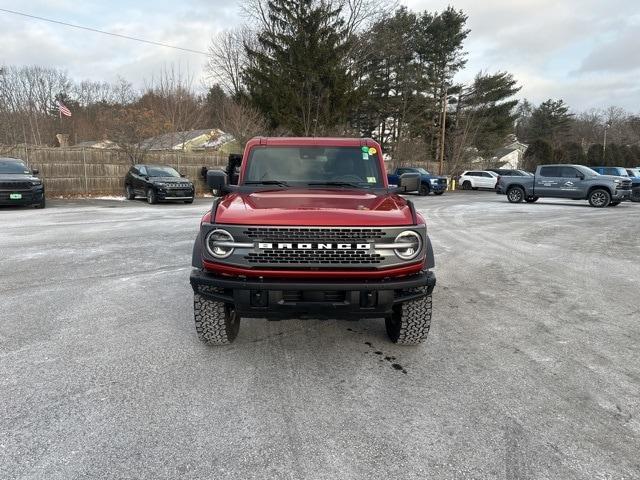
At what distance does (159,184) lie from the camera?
17.1 meters

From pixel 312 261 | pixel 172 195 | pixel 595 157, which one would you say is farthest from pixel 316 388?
pixel 595 157

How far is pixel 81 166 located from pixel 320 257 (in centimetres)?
2128

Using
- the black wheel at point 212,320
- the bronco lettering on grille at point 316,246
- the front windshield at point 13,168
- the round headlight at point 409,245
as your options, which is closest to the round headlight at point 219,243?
the bronco lettering on grille at point 316,246

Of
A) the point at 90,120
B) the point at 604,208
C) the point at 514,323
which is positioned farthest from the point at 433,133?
the point at 514,323

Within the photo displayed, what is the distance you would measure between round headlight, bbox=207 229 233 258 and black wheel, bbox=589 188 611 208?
19969mm

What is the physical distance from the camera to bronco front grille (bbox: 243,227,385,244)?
3113 mm

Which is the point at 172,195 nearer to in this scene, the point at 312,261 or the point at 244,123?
the point at 244,123

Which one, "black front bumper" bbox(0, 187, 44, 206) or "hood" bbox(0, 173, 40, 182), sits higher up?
"hood" bbox(0, 173, 40, 182)

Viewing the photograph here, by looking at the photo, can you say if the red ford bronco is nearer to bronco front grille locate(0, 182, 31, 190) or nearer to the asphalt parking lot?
the asphalt parking lot

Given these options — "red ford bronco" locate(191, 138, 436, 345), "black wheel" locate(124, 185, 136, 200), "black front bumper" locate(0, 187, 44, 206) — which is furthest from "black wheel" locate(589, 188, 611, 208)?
"black front bumper" locate(0, 187, 44, 206)

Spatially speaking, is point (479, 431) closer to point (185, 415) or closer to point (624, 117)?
point (185, 415)

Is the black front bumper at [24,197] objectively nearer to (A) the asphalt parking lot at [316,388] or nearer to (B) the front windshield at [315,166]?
(A) the asphalt parking lot at [316,388]

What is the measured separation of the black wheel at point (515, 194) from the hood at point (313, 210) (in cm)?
1869

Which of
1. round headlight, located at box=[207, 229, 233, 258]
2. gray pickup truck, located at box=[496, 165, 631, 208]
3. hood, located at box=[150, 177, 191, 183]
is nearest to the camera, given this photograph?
round headlight, located at box=[207, 229, 233, 258]
